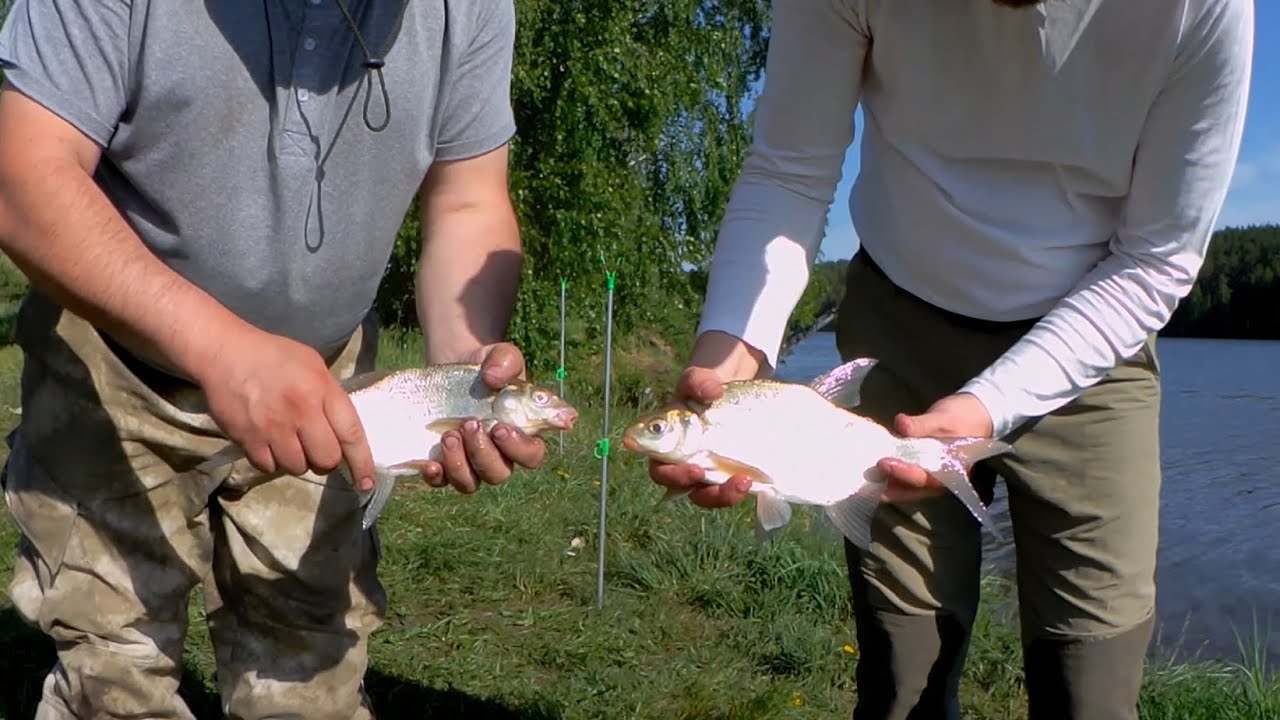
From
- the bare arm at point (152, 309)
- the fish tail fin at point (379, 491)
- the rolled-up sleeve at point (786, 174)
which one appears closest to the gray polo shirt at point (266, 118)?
the bare arm at point (152, 309)

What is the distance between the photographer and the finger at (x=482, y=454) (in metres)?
2.71

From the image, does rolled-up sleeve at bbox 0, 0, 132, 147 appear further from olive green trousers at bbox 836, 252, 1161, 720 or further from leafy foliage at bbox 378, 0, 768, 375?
leafy foliage at bbox 378, 0, 768, 375

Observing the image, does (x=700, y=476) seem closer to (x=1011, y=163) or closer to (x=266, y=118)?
(x=1011, y=163)

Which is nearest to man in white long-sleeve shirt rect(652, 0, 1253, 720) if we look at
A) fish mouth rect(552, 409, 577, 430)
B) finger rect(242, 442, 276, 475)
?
fish mouth rect(552, 409, 577, 430)

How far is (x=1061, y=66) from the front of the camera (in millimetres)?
2549

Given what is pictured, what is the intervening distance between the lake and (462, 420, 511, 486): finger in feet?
3.57

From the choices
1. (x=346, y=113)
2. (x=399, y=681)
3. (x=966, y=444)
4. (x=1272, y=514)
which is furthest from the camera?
(x=1272, y=514)

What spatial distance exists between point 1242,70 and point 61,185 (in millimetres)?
2298

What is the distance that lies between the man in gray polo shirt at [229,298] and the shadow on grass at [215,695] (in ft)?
3.46

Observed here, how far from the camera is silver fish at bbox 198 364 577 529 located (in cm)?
276

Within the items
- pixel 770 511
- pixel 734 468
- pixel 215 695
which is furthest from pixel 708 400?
pixel 215 695

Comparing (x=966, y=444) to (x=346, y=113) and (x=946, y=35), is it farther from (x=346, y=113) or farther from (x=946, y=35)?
(x=346, y=113)

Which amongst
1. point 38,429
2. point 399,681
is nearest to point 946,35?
point 38,429

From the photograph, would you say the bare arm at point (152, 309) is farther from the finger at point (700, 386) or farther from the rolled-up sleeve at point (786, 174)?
the rolled-up sleeve at point (786, 174)
